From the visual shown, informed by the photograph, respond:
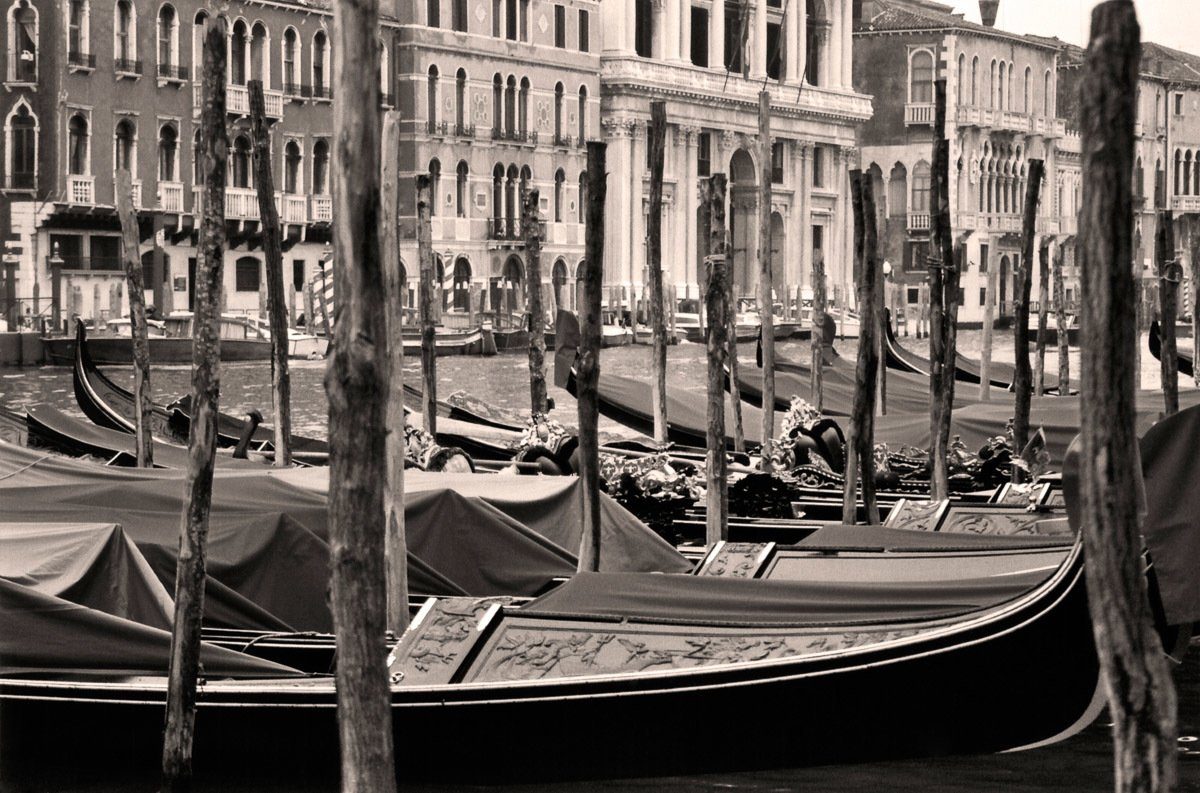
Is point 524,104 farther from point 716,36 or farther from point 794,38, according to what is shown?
point 794,38

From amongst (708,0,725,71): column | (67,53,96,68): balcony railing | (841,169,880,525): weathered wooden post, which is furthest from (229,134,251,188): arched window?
(841,169,880,525): weathered wooden post

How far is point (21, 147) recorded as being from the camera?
25047 mm

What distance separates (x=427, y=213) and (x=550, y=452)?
424 cm

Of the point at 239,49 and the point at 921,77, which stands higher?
the point at 921,77

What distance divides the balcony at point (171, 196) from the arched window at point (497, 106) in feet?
24.0

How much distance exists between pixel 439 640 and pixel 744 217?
33755mm

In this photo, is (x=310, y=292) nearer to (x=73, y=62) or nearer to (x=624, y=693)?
(x=73, y=62)

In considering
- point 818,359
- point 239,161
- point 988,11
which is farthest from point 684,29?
point 818,359

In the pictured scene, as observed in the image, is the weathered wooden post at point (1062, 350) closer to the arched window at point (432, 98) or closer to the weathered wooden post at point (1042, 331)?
the weathered wooden post at point (1042, 331)

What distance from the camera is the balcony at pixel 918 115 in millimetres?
43062

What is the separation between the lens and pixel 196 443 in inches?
214

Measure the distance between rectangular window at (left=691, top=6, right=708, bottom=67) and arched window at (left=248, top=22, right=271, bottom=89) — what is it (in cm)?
1252

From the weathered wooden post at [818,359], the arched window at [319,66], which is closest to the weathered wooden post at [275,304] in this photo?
the weathered wooden post at [818,359]

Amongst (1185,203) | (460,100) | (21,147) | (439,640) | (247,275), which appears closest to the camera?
(439,640)
